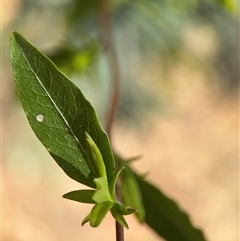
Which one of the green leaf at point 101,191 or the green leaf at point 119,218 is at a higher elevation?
the green leaf at point 101,191

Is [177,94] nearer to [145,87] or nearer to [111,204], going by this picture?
[145,87]

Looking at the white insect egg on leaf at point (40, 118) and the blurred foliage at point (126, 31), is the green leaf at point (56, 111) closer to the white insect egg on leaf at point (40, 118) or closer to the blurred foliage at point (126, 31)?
the white insect egg on leaf at point (40, 118)

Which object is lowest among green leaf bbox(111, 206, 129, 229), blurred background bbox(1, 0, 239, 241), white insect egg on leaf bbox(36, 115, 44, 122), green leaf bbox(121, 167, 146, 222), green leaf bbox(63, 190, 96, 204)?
green leaf bbox(111, 206, 129, 229)

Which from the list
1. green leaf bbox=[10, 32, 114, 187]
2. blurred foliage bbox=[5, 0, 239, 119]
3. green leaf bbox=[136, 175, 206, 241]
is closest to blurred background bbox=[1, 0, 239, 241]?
blurred foliage bbox=[5, 0, 239, 119]

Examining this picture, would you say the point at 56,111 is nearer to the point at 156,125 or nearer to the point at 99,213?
the point at 99,213

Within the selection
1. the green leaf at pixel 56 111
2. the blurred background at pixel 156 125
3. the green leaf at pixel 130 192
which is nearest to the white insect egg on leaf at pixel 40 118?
the green leaf at pixel 56 111

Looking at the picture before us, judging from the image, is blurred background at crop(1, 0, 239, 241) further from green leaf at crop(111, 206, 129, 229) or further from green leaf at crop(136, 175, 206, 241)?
green leaf at crop(111, 206, 129, 229)
